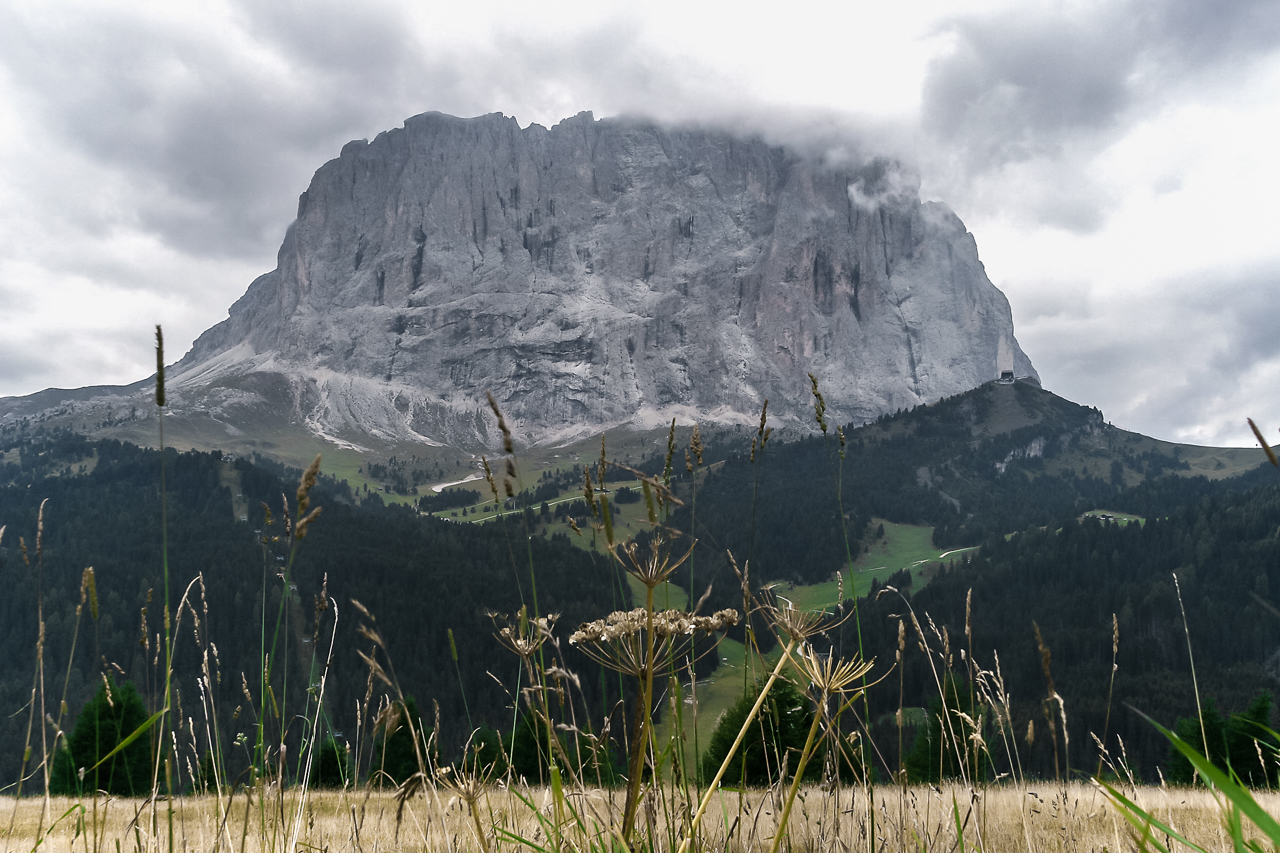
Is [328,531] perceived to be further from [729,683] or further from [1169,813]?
[1169,813]

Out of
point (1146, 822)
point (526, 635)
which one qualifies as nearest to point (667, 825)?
point (526, 635)

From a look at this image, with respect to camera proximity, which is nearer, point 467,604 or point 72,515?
point 467,604

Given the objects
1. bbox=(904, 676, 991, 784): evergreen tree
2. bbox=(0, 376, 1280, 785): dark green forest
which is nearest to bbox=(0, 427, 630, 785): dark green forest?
bbox=(0, 376, 1280, 785): dark green forest

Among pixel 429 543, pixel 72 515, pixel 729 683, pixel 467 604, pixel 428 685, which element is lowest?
pixel 729 683

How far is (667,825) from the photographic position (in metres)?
2.46

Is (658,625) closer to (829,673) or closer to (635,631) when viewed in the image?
(635,631)

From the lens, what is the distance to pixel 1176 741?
106 cm

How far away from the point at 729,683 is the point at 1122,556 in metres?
96.8

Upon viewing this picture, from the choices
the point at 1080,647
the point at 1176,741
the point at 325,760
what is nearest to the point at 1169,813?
the point at 1176,741

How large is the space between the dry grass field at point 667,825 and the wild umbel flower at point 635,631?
1.44 ft

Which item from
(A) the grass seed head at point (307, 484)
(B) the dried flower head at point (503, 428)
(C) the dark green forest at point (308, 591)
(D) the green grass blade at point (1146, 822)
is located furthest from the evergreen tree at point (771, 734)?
(C) the dark green forest at point (308, 591)

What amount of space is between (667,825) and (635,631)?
0.63 meters

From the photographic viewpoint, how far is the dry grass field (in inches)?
104

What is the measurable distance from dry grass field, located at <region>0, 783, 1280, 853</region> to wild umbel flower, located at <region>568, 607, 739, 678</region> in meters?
0.44
